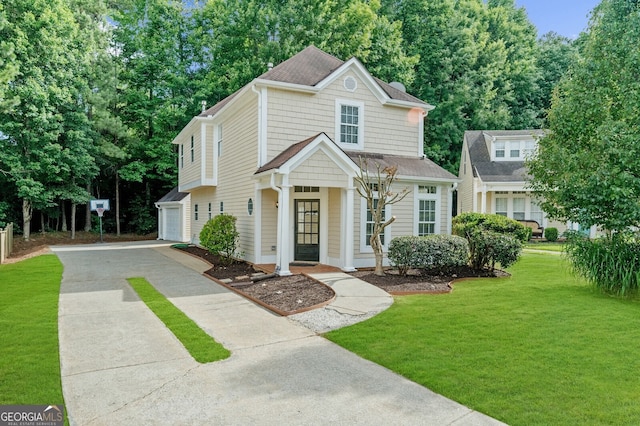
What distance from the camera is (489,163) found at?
2491 centimetres

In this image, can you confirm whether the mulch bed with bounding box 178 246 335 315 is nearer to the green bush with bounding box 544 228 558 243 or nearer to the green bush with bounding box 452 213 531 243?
the green bush with bounding box 452 213 531 243

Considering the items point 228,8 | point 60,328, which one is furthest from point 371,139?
point 228,8

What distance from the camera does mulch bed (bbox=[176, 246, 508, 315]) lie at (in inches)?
332

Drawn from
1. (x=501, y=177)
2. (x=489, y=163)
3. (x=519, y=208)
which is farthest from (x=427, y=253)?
(x=489, y=163)

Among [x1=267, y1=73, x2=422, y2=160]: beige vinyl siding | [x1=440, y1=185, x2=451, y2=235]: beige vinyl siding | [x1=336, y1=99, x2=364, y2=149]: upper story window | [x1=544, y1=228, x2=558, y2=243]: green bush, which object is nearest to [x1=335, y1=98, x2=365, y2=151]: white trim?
[x1=336, y1=99, x2=364, y2=149]: upper story window

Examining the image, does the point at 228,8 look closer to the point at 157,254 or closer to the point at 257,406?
the point at 157,254

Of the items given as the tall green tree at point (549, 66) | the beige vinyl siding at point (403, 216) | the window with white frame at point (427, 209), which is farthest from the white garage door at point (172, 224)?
the tall green tree at point (549, 66)

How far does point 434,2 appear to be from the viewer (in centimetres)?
3108

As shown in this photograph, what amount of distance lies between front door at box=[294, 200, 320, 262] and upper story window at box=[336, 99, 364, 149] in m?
2.31

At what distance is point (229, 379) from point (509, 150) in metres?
24.6

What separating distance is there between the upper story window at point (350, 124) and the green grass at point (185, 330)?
7449 mm

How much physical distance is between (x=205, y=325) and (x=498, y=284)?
6993 mm

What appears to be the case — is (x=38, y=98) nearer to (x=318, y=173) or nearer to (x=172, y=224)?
(x=172, y=224)

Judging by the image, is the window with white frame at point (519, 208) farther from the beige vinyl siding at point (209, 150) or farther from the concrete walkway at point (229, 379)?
the concrete walkway at point (229, 379)
